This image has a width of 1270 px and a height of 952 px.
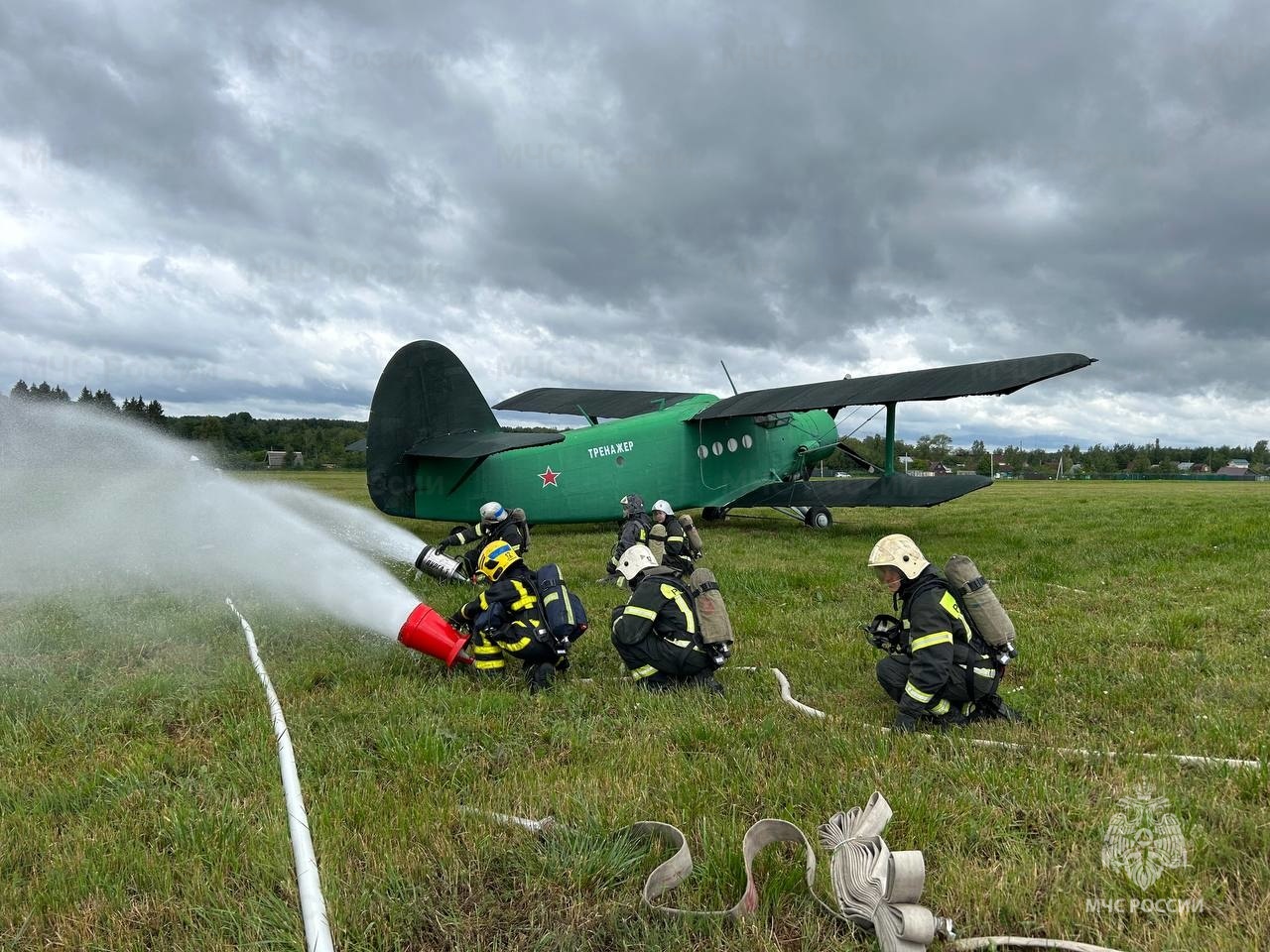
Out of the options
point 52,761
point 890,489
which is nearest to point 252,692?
point 52,761

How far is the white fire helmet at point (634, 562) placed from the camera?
6.36m

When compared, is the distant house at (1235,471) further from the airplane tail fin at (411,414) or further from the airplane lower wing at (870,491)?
the airplane tail fin at (411,414)

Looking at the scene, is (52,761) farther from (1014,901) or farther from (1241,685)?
(1241,685)

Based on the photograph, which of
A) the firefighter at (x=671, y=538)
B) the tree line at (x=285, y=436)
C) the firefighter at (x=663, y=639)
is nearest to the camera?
the firefighter at (x=663, y=639)

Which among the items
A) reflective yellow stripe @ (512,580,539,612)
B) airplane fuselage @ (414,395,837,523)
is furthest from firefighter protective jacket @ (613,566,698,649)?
airplane fuselage @ (414,395,837,523)

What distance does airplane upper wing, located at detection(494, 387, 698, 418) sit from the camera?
79.9 ft

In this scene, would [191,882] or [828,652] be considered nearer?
[191,882]

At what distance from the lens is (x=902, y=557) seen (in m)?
4.94

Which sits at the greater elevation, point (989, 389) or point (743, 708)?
point (989, 389)

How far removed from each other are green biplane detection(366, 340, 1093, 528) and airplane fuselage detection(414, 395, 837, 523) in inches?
1.2

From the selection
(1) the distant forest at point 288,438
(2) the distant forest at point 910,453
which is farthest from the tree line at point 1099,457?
(1) the distant forest at point 288,438

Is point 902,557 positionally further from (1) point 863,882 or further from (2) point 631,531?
(2) point 631,531

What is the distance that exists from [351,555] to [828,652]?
23.5 ft

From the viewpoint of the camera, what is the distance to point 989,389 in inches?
569
